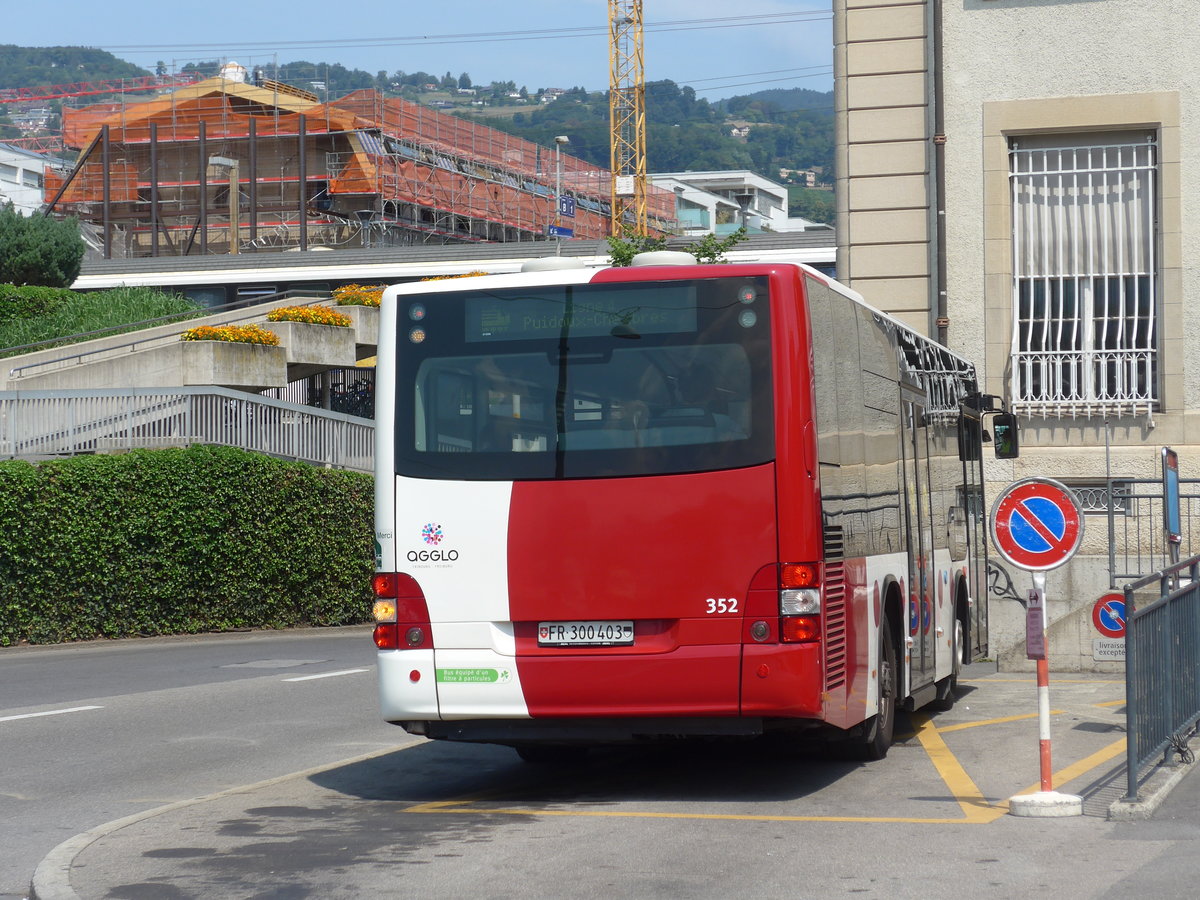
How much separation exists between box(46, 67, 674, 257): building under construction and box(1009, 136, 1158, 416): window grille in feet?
201

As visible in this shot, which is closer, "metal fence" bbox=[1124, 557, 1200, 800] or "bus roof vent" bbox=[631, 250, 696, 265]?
"metal fence" bbox=[1124, 557, 1200, 800]

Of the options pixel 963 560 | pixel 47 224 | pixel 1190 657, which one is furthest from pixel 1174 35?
pixel 47 224

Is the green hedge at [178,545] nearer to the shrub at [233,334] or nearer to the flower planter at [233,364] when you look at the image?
the flower planter at [233,364]

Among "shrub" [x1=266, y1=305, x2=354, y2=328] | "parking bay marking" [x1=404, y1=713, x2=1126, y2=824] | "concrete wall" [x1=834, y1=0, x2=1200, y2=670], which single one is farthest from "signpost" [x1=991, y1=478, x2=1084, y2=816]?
"shrub" [x1=266, y1=305, x2=354, y2=328]

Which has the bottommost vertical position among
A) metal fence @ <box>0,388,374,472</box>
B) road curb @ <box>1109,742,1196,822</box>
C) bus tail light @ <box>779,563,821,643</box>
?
road curb @ <box>1109,742,1196,822</box>

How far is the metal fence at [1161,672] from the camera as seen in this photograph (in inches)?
332

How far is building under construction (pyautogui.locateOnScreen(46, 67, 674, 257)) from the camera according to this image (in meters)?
80.8

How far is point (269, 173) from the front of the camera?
83125mm

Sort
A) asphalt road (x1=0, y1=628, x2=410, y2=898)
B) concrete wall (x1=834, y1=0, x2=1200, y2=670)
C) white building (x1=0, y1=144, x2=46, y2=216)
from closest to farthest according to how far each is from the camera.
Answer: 1. asphalt road (x1=0, y1=628, x2=410, y2=898)
2. concrete wall (x1=834, y1=0, x2=1200, y2=670)
3. white building (x1=0, y1=144, x2=46, y2=216)

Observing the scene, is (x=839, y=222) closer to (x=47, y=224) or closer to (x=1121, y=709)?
(x=1121, y=709)

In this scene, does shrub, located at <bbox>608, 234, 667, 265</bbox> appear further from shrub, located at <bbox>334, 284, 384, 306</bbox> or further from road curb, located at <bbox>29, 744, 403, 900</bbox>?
road curb, located at <bbox>29, 744, 403, 900</bbox>

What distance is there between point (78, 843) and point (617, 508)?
3.21 m

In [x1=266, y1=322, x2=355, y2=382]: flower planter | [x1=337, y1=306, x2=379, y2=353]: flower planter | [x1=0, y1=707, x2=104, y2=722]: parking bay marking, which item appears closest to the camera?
[x1=0, y1=707, x2=104, y2=722]: parking bay marking

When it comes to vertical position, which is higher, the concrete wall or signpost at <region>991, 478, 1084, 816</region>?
the concrete wall
